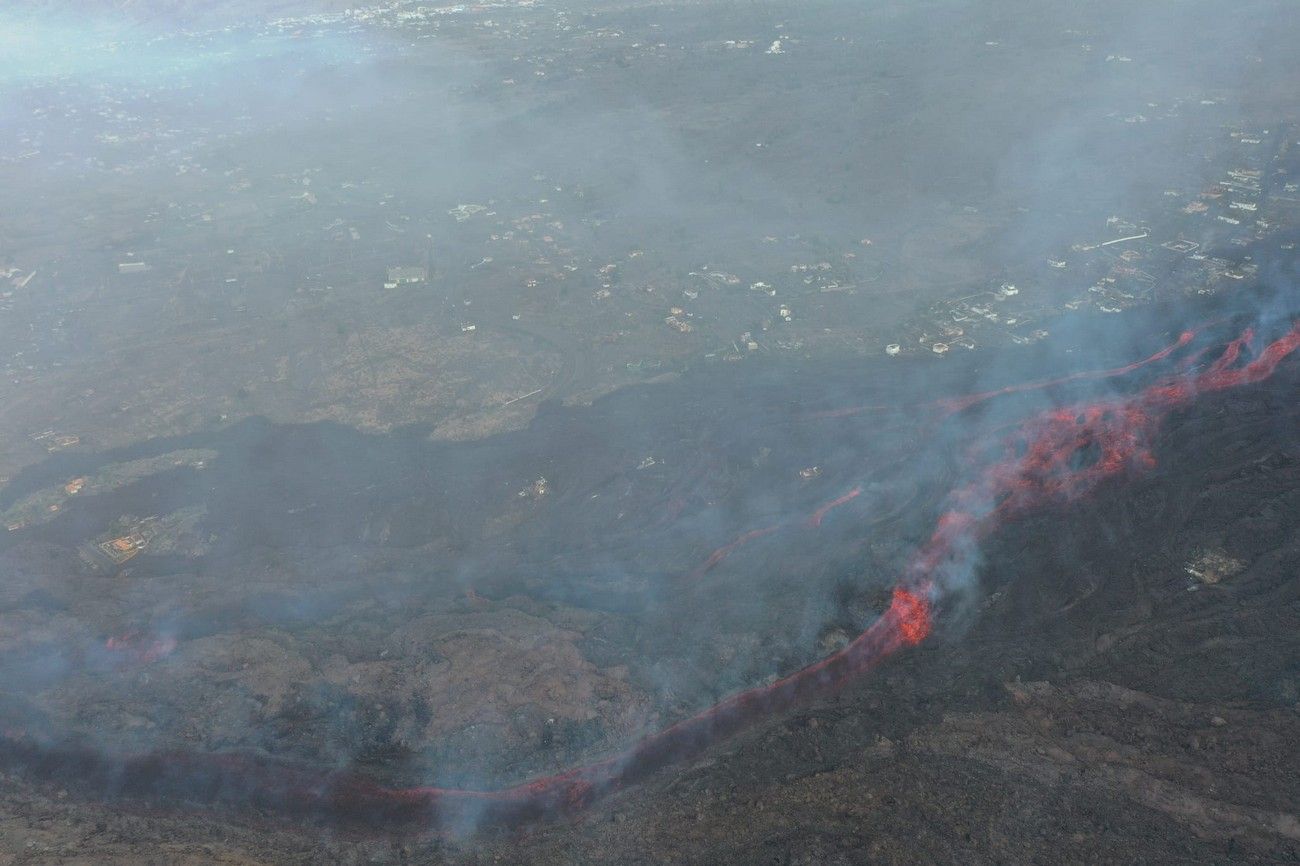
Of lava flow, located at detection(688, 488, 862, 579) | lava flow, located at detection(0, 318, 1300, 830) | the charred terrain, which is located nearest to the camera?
the charred terrain

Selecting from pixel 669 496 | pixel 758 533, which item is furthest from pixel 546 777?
pixel 669 496

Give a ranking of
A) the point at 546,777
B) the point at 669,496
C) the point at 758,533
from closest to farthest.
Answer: the point at 546,777
the point at 758,533
the point at 669,496

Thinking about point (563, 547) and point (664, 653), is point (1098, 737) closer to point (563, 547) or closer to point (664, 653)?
point (664, 653)

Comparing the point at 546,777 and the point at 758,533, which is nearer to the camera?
the point at 546,777

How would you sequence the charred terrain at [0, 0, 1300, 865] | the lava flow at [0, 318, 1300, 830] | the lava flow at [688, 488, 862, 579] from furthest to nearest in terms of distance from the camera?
1. the lava flow at [688, 488, 862, 579]
2. the lava flow at [0, 318, 1300, 830]
3. the charred terrain at [0, 0, 1300, 865]

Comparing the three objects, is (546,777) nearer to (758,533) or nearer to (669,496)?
(758,533)

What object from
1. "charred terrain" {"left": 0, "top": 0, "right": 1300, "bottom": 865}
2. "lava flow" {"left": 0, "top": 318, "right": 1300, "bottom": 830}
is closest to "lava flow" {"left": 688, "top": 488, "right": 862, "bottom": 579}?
"charred terrain" {"left": 0, "top": 0, "right": 1300, "bottom": 865}

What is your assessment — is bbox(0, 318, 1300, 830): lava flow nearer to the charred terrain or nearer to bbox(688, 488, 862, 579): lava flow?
the charred terrain

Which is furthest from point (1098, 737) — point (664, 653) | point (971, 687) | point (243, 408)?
point (243, 408)

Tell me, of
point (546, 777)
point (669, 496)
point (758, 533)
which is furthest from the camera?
point (669, 496)
